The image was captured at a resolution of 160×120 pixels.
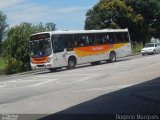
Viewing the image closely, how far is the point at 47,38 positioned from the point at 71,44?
2.28 metres

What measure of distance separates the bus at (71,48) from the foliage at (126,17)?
25.1 meters

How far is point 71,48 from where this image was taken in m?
34.1

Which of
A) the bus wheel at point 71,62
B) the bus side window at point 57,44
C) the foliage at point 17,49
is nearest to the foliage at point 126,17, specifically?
the foliage at point 17,49

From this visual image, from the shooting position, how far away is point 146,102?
12.8 metres

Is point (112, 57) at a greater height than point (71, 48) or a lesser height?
lesser

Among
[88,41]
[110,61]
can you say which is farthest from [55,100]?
[110,61]

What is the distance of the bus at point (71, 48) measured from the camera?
32.8m

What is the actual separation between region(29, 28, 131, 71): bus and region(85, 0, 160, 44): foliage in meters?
25.1

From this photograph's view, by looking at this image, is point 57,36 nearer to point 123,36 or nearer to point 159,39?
point 123,36

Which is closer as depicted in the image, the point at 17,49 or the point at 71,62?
the point at 71,62

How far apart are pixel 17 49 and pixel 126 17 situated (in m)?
27.5

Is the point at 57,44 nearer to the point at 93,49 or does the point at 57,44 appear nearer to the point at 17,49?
the point at 93,49

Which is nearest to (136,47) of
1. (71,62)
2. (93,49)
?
(93,49)

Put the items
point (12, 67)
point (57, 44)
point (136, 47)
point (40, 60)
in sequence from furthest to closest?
point (136, 47), point (12, 67), point (40, 60), point (57, 44)
